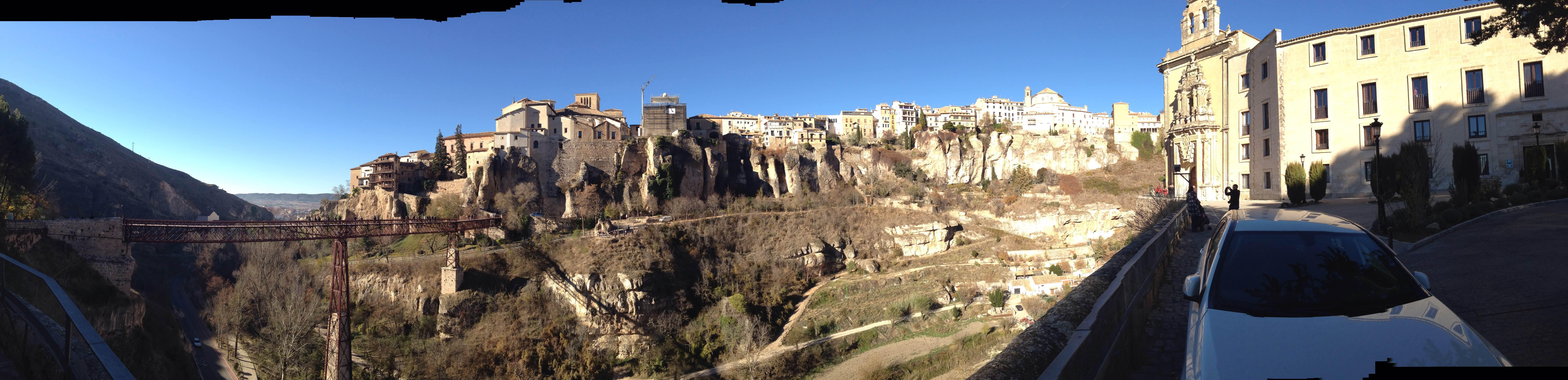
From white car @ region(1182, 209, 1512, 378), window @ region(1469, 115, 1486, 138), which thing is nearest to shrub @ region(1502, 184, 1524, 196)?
window @ region(1469, 115, 1486, 138)

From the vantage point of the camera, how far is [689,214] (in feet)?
128

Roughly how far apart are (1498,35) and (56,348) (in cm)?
3230

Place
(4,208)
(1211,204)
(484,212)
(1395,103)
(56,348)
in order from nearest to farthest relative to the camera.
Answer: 1. (56,348)
2. (4,208)
3. (1395,103)
4. (1211,204)
5. (484,212)

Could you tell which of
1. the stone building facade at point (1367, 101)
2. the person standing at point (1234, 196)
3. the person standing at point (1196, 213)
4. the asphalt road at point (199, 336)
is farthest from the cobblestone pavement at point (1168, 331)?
the asphalt road at point (199, 336)

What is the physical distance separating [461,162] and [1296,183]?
1677 inches

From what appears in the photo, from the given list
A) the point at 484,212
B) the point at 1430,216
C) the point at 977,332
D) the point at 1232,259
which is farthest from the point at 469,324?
the point at 1430,216

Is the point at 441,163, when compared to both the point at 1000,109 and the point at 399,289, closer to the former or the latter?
the point at 399,289

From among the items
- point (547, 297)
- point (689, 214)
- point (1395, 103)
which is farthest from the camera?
point (689, 214)

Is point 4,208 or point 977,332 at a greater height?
point 4,208

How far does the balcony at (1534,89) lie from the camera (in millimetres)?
17203

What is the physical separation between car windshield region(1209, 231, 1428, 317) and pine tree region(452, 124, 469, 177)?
129 ft

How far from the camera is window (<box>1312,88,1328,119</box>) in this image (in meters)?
20.2

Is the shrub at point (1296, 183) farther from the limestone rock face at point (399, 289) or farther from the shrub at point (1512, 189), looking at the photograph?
the limestone rock face at point (399, 289)

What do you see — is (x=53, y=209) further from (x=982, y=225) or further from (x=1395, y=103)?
(x=1395, y=103)
